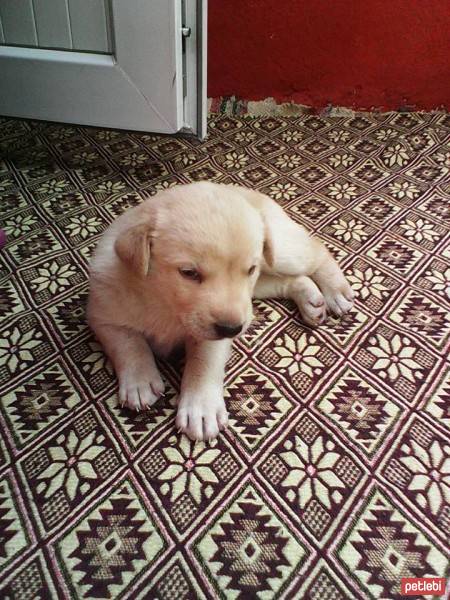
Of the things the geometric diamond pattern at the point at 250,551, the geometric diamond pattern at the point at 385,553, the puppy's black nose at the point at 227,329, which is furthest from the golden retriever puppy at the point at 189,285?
the geometric diamond pattern at the point at 385,553

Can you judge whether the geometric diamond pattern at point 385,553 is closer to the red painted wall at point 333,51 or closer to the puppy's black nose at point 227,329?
the puppy's black nose at point 227,329

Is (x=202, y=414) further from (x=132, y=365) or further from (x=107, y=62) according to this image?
(x=107, y=62)

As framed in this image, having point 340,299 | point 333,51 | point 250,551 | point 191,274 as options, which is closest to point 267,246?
point 191,274

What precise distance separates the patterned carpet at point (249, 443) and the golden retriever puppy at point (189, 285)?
0.25 ft

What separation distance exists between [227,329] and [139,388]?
0.35 metres

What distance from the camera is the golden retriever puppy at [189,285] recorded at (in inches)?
50.8

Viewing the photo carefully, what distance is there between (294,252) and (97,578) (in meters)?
1.10

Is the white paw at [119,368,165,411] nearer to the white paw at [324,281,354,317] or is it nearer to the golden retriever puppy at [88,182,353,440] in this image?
the golden retriever puppy at [88,182,353,440]

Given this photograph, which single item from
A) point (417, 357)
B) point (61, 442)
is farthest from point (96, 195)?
point (417, 357)

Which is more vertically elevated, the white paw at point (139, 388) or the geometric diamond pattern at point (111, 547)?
the white paw at point (139, 388)

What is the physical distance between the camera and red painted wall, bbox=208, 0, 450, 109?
Result: 2.94 m

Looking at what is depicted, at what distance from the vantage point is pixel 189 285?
4.30ft

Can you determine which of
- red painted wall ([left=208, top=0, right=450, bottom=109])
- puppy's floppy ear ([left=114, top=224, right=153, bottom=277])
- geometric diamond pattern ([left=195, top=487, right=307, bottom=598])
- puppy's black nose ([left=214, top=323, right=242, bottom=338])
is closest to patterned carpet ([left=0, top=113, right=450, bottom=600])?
geometric diamond pattern ([left=195, top=487, right=307, bottom=598])

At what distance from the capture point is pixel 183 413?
4.73 ft
